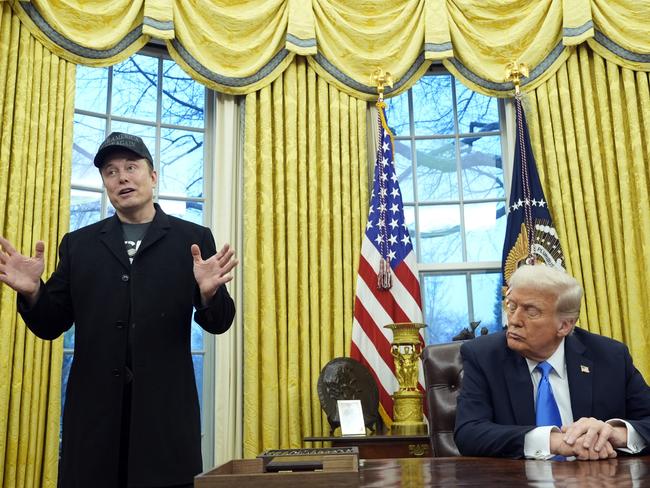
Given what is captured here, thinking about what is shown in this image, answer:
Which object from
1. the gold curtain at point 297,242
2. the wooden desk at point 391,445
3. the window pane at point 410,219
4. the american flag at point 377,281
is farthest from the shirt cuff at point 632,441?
the window pane at point 410,219

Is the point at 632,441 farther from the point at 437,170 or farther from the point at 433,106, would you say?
the point at 433,106

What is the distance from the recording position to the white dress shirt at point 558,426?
1.59 m

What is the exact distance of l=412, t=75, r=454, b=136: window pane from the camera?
4676mm

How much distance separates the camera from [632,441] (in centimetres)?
163

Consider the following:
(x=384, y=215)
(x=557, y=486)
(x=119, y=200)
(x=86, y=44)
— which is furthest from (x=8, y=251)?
(x=384, y=215)

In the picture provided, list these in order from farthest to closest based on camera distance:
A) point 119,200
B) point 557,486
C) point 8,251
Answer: point 119,200
point 8,251
point 557,486

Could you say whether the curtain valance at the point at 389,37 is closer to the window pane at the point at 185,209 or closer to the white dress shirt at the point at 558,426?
the window pane at the point at 185,209

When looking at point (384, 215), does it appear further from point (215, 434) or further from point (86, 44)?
point (86, 44)

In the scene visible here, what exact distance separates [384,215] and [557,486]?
316 cm

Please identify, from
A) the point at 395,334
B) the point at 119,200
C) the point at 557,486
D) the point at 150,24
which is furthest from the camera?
the point at 150,24

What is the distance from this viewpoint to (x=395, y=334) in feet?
12.0

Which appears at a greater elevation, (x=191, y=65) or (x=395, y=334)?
(x=191, y=65)

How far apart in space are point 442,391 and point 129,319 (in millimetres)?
1235

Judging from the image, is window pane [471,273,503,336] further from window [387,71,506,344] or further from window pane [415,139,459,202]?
window pane [415,139,459,202]
